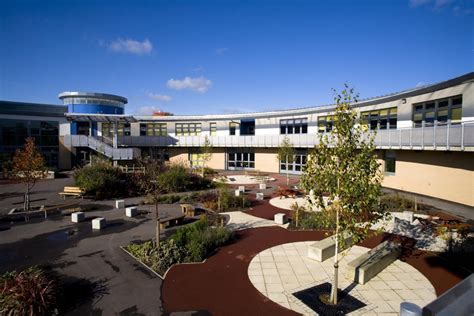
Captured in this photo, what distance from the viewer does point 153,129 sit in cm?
4462

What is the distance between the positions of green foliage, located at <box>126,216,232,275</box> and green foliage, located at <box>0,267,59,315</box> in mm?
3289

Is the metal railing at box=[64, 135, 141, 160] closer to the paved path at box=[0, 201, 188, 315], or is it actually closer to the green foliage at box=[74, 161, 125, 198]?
the green foliage at box=[74, 161, 125, 198]

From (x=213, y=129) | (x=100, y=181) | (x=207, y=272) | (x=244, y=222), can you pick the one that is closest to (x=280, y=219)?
(x=244, y=222)

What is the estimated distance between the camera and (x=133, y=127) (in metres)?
44.3

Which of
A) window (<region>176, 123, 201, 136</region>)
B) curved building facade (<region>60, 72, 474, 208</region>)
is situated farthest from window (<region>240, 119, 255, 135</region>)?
window (<region>176, 123, 201, 136</region>)

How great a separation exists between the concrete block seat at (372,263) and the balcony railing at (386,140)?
5584 millimetres

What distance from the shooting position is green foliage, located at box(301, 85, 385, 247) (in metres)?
7.53

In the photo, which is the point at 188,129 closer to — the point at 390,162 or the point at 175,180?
the point at 175,180

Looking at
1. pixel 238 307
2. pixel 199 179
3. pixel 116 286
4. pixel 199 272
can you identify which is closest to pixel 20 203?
pixel 199 179

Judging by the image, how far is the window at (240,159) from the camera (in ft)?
137

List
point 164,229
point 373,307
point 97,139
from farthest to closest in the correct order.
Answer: point 97,139 → point 164,229 → point 373,307

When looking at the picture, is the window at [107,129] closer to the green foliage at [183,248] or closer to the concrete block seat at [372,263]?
the green foliage at [183,248]

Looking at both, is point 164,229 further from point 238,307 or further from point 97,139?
point 97,139

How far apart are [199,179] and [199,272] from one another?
18.7 metres
